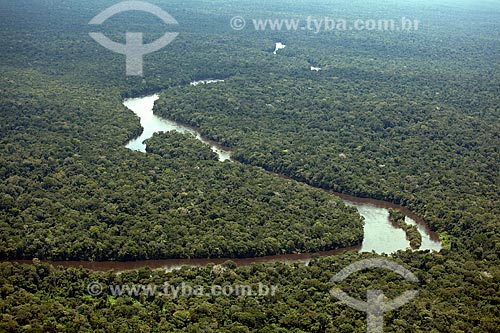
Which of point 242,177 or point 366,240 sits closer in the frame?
point 366,240

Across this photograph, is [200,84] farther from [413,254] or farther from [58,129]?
[413,254]

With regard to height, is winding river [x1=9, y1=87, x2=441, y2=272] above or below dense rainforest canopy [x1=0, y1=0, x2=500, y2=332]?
below

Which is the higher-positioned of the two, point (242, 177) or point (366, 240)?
point (242, 177)

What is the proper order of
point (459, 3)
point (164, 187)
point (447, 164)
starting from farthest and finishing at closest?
1. point (459, 3)
2. point (447, 164)
3. point (164, 187)

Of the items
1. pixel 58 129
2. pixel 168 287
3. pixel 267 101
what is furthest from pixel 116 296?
pixel 267 101

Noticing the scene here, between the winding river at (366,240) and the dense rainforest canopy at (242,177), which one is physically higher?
the dense rainforest canopy at (242,177)

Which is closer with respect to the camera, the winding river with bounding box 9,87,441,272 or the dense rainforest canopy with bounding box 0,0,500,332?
the dense rainforest canopy with bounding box 0,0,500,332

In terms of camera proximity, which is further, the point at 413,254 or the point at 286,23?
the point at 286,23

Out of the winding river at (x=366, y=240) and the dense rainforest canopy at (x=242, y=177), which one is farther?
the winding river at (x=366, y=240)
